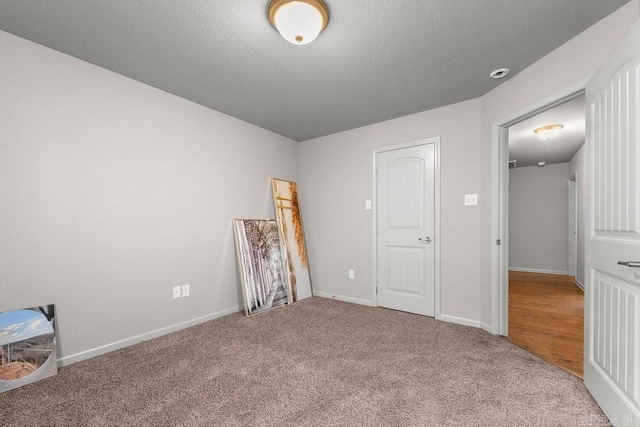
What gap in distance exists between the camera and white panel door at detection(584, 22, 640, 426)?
1358 mm

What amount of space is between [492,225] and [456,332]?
1123mm

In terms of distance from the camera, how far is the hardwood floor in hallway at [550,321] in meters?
2.37

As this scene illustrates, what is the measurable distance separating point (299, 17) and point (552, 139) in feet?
16.3

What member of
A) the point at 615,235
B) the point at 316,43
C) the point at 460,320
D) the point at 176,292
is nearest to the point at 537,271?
the point at 460,320

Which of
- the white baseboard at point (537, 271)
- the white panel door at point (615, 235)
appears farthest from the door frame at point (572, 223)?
the white panel door at point (615, 235)

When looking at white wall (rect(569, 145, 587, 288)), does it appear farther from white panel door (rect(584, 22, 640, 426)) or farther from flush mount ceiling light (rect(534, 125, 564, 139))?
white panel door (rect(584, 22, 640, 426))

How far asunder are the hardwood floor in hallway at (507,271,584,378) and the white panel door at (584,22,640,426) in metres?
0.58

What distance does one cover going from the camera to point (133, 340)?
2.54 m

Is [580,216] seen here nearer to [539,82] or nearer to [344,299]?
Answer: [539,82]

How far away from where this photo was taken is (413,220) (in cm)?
343

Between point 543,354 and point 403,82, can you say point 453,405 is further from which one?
point 403,82

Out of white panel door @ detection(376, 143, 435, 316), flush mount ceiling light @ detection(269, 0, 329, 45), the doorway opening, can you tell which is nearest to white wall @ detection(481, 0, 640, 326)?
white panel door @ detection(376, 143, 435, 316)

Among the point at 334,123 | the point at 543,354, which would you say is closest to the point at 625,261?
the point at 543,354

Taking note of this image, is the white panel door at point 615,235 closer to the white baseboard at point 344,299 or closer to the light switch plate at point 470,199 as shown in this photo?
the light switch plate at point 470,199
